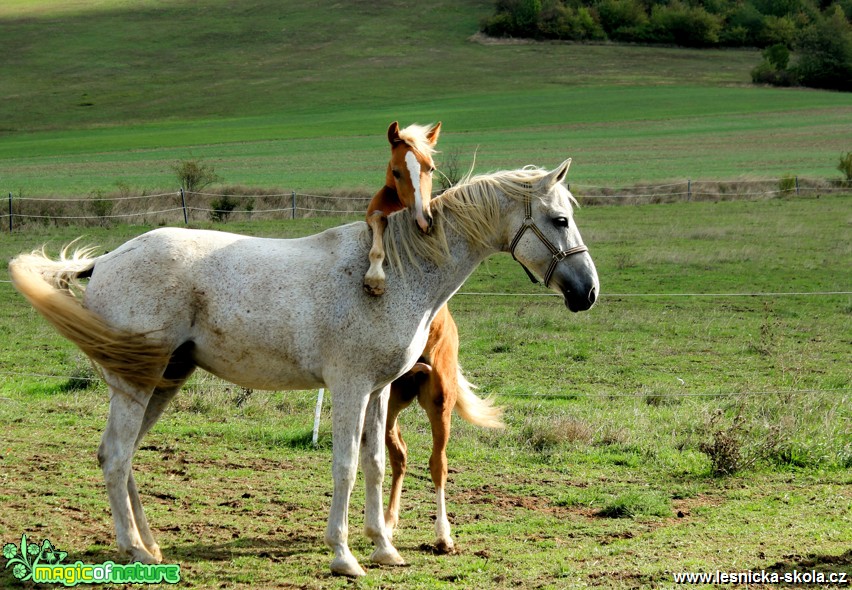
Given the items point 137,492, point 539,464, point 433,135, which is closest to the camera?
point 137,492

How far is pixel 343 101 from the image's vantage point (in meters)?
75.2

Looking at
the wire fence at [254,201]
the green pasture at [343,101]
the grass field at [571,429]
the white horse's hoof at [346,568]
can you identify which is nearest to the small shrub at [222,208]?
the wire fence at [254,201]

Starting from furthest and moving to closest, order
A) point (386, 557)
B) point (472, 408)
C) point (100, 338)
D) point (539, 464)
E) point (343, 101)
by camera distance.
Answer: point (343, 101), point (539, 464), point (472, 408), point (386, 557), point (100, 338)

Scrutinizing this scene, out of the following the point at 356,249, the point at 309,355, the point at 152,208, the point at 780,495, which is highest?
the point at 356,249

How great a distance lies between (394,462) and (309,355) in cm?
150

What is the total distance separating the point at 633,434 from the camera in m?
9.17

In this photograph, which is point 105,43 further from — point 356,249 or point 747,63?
point 356,249

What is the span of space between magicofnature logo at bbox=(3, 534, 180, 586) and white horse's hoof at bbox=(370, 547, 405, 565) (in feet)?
4.14

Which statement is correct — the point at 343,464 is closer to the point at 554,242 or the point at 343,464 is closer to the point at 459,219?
the point at 459,219

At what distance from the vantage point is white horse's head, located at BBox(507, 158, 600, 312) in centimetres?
580

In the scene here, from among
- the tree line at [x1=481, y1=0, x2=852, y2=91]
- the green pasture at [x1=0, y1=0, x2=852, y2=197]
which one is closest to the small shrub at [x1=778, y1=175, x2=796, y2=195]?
the green pasture at [x1=0, y1=0, x2=852, y2=197]

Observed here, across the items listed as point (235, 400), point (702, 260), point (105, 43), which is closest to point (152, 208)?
point (702, 260)

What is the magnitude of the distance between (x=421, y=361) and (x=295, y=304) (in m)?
1.19

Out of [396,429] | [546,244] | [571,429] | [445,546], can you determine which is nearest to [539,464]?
[571,429]
